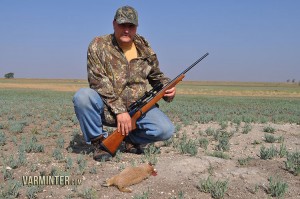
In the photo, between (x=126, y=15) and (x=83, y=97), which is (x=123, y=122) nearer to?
(x=83, y=97)

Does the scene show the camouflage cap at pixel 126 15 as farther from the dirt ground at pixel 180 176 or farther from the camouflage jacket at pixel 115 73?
the dirt ground at pixel 180 176

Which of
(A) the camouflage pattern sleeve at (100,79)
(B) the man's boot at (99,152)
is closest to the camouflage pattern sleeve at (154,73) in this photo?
(A) the camouflage pattern sleeve at (100,79)

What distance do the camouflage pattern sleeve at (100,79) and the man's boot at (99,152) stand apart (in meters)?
0.58

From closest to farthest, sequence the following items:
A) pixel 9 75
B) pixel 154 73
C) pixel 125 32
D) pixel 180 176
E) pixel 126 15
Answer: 1. pixel 180 176
2. pixel 126 15
3. pixel 125 32
4. pixel 154 73
5. pixel 9 75

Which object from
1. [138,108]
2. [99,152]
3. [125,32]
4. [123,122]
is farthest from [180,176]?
[125,32]

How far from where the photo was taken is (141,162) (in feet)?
16.6

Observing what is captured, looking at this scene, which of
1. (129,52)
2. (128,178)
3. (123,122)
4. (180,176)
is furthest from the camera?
(129,52)

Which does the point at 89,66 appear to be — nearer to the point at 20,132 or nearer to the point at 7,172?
the point at 7,172

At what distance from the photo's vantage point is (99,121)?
5293mm

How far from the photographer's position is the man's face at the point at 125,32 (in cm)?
520

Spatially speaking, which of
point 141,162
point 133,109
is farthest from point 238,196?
point 133,109

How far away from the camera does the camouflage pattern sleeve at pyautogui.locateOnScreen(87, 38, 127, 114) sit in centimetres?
502

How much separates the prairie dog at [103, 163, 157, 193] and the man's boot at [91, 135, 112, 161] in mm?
1006

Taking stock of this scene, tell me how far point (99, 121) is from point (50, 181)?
130 centimetres
